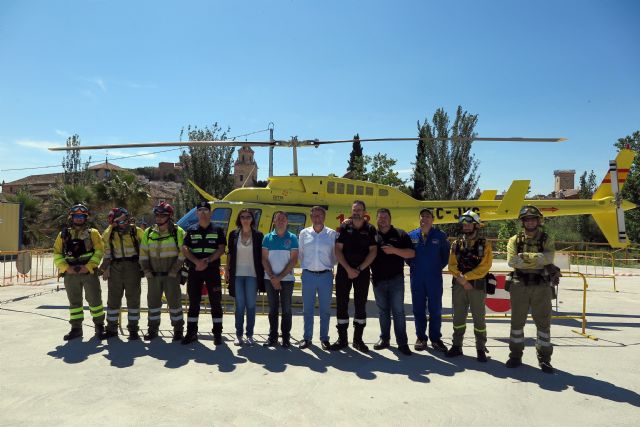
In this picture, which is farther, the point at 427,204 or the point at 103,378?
the point at 427,204

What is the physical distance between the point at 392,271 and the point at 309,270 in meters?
1.10

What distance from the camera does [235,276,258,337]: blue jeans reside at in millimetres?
5434

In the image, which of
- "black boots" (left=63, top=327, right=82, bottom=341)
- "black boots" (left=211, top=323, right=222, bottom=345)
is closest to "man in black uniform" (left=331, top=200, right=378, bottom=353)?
"black boots" (left=211, top=323, right=222, bottom=345)

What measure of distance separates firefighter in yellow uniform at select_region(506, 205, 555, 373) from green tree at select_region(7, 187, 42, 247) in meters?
29.2

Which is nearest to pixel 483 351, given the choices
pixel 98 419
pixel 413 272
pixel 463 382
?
pixel 463 382

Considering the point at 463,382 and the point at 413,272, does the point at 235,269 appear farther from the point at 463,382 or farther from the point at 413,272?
the point at 463,382

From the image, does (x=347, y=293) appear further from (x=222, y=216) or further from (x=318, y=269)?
(x=222, y=216)

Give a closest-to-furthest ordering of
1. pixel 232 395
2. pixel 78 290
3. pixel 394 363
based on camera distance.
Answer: pixel 232 395 → pixel 394 363 → pixel 78 290

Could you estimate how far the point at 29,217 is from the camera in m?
25.7

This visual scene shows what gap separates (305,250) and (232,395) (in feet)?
6.84

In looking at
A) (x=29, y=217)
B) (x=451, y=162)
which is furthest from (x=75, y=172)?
(x=451, y=162)

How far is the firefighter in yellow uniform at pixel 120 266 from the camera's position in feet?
18.7

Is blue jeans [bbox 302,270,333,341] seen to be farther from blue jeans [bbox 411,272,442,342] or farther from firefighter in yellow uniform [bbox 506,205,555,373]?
firefighter in yellow uniform [bbox 506,205,555,373]

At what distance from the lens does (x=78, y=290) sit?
5695mm
